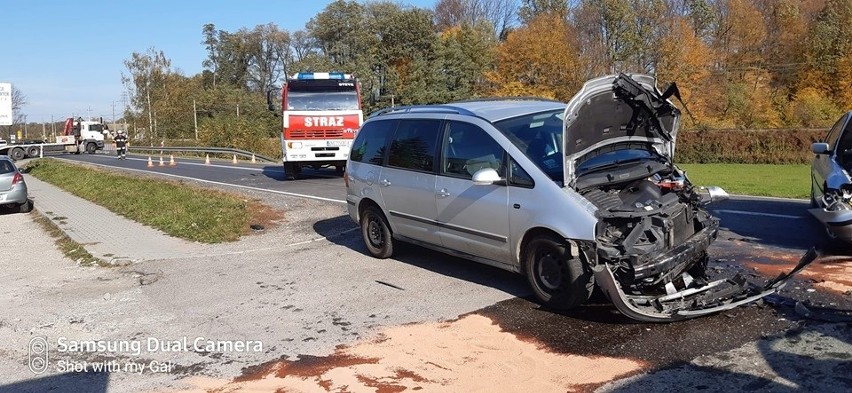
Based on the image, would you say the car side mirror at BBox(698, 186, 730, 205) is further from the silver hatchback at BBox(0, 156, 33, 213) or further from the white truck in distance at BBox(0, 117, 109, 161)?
the white truck in distance at BBox(0, 117, 109, 161)

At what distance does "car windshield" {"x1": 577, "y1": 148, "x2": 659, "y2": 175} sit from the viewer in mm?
6281

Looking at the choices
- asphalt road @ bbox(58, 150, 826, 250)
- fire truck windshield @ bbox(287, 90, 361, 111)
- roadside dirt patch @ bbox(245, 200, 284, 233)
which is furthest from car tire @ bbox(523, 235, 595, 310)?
fire truck windshield @ bbox(287, 90, 361, 111)

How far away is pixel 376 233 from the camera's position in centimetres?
859

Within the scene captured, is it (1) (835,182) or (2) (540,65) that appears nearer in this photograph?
(1) (835,182)

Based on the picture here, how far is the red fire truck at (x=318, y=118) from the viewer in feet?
66.1

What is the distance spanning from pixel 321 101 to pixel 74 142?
41381 millimetres

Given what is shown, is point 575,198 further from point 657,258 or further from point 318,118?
point 318,118

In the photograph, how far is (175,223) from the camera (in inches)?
481

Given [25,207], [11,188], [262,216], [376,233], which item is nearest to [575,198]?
[376,233]

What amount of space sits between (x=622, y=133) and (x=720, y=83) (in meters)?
46.0

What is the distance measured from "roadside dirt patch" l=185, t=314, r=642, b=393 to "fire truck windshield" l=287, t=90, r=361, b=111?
15433mm

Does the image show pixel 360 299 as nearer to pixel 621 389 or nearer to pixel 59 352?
pixel 59 352

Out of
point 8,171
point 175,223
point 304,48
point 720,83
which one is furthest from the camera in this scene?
point 304,48

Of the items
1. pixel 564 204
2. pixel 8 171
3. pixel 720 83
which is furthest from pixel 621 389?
pixel 720 83
